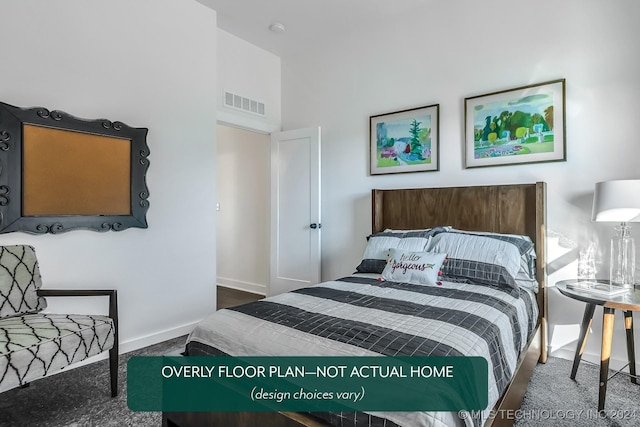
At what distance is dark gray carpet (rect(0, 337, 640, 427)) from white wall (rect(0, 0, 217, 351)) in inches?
22.2

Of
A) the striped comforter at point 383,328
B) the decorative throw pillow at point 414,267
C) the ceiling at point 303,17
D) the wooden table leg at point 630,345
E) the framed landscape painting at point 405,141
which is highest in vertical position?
the ceiling at point 303,17

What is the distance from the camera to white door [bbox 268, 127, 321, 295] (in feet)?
12.7

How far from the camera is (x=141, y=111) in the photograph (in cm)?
295

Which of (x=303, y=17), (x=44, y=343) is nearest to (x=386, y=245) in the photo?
(x=44, y=343)

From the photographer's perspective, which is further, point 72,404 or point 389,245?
point 389,245

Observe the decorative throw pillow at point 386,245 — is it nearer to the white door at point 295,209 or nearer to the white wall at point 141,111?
the white door at point 295,209

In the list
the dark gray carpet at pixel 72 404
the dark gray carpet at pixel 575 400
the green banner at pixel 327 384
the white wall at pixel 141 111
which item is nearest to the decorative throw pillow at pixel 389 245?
the dark gray carpet at pixel 575 400

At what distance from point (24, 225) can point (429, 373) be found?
2.59 meters

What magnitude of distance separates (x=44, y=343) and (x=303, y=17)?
3359mm

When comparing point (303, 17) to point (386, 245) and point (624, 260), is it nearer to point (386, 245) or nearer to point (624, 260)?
point (386, 245)

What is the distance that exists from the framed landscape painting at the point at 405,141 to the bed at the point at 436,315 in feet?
1.14

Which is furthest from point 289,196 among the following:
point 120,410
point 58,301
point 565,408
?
point 565,408

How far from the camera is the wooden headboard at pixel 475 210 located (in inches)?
104

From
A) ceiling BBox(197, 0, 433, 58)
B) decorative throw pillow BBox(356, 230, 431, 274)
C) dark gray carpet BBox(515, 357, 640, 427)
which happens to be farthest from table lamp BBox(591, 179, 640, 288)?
ceiling BBox(197, 0, 433, 58)
